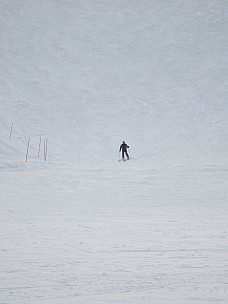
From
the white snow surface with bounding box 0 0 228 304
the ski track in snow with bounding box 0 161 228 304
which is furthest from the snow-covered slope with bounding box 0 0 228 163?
the ski track in snow with bounding box 0 161 228 304

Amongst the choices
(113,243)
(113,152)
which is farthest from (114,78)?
(113,243)

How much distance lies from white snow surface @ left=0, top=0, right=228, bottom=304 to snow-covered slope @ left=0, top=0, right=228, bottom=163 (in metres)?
0.17

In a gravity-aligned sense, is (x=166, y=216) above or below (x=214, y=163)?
below

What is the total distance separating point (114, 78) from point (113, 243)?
117 feet

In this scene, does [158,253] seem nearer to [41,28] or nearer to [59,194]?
[59,194]

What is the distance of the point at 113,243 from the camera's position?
625 centimetres

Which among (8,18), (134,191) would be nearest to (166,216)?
(134,191)

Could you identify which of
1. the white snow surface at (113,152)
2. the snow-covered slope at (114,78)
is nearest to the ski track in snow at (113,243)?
the white snow surface at (113,152)

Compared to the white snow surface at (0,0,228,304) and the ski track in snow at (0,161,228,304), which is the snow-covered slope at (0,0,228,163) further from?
the ski track in snow at (0,161,228,304)

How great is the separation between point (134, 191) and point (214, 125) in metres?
18.0

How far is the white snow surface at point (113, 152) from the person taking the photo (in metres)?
4.84

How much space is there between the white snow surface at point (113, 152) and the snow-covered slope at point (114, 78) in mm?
172

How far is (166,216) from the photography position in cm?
877

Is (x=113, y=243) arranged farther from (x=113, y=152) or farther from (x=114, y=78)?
(x=114, y=78)
